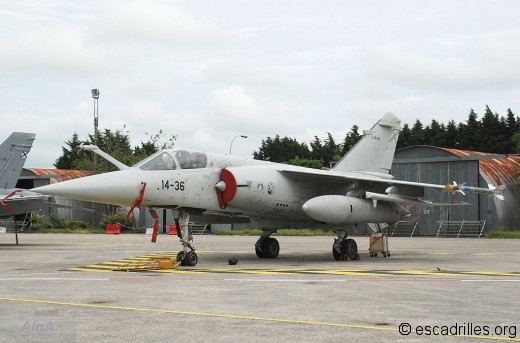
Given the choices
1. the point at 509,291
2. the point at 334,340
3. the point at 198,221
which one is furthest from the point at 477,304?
the point at 198,221

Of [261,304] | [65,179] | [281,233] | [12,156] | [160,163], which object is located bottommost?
[281,233]

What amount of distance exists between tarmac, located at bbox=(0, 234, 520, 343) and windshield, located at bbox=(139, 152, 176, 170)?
2.52m

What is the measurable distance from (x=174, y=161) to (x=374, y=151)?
26.2ft

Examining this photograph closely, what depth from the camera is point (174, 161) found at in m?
17.0

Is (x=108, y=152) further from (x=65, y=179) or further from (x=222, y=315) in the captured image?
(x=222, y=315)

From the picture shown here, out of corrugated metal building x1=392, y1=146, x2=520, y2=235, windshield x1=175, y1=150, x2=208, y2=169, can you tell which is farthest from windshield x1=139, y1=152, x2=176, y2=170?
corrugated metal building x1=392, y1=146, x2=520, y2=235

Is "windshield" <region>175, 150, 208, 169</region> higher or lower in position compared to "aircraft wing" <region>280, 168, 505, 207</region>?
higher

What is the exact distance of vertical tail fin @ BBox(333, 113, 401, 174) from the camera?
22.2m

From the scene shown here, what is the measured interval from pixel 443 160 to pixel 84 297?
38.1 meters

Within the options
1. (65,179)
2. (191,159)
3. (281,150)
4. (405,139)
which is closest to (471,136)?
(405,139)

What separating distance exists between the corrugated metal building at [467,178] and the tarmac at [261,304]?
92.0ft

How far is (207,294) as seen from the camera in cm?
1092

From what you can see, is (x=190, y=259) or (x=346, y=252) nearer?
(x=190, y=259)

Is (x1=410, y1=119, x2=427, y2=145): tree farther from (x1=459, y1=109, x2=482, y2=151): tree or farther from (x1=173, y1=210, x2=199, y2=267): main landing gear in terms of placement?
(x1=173, y1=210, x2=199, y2=267): main landing gear
